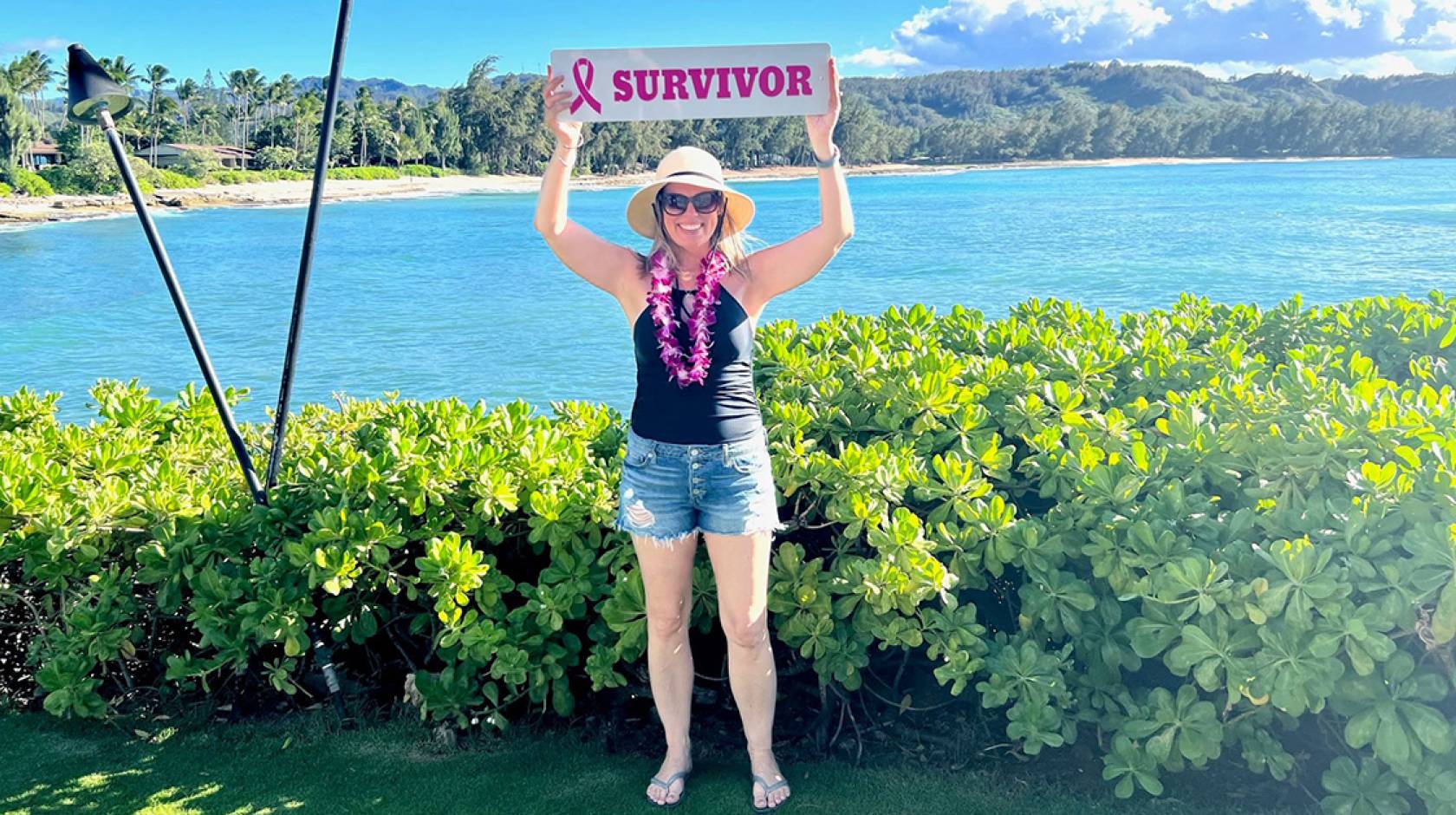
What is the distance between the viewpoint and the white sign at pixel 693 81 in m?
2.84

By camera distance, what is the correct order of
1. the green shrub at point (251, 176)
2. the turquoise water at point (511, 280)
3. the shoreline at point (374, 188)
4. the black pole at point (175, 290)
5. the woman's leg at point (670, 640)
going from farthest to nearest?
the green shrub at point (251, 176)
the shoreline at point (374, 188)
the turquoise water at point (511, 280)
the black pole at point (175, 290)
the woman's leg at point (670, 640)

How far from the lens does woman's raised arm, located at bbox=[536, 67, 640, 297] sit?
115 inches

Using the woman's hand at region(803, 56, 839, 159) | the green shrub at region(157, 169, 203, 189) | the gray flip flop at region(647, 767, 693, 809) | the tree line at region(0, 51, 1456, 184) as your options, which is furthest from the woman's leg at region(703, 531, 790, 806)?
the green shrub at region(157, 169, 203, 189)

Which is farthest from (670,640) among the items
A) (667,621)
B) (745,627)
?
(745,627)

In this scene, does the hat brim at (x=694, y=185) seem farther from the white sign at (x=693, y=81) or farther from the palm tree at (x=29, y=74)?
the palm tree at (x=29, y=74)

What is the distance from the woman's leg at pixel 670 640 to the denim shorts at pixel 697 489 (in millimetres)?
65

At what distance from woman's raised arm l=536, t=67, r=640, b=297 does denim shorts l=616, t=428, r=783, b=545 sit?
0.49 m

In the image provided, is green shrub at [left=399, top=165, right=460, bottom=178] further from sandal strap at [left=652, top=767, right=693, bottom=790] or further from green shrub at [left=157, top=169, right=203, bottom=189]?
sandal strap at [left=652, top=767, right=693, bottom=790]

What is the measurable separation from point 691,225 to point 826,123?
0.45m

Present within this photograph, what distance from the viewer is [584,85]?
291 cm

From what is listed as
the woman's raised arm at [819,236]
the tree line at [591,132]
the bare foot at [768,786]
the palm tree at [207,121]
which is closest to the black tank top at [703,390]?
the woman's raised arm at [819,236]

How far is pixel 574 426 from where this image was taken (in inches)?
161

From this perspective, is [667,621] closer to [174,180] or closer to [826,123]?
[826,123]

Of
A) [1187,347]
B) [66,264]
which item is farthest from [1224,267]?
[66,264]
